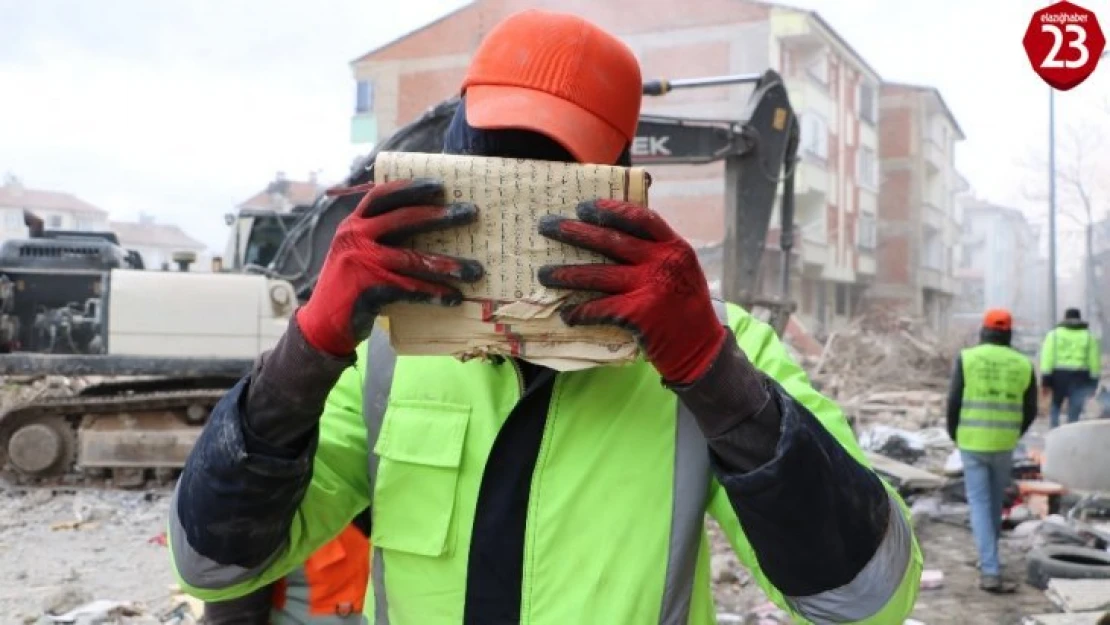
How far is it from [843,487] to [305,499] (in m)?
0.79

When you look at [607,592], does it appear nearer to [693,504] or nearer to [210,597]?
[693,504]

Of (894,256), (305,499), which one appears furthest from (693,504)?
(894,256)

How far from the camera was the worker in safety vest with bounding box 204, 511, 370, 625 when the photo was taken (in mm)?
2664

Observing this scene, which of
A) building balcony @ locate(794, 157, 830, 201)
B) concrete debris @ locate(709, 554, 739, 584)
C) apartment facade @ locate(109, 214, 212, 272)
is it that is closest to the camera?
concrete debris @ locate(709, 554, 739, 584)

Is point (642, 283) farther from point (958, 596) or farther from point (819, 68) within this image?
point (819, 68)

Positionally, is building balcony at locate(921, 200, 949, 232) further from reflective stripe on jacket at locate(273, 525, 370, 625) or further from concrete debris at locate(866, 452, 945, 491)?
reflective stripe on jacket at locate(273, 525, 370, 625)

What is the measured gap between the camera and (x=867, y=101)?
127 feet

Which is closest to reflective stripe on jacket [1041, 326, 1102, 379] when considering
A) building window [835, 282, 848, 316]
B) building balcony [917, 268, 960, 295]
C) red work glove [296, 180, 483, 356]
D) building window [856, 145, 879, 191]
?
red work glove [296, 180, 483, 356]

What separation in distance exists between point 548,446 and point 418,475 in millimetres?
202

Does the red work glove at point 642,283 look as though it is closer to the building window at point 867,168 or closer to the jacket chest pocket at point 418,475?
the jacket chest pocket at point 418,475

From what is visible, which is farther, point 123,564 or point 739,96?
point 739,96

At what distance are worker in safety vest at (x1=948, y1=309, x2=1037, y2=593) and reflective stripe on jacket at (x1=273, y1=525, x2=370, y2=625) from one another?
15.4 ft

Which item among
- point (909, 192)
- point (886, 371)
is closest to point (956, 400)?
point (886, 371)

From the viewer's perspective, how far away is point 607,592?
1.28 meters
